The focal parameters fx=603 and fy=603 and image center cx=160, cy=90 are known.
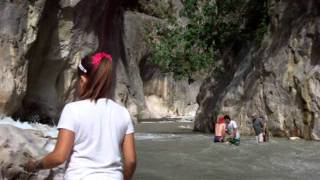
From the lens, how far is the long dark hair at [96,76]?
309cm

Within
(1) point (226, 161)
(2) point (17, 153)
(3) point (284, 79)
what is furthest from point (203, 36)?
(2) point (17, 153)

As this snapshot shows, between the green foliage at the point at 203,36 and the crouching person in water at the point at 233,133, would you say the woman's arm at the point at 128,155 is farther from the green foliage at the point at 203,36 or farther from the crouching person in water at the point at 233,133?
the green foliage at the point at 203,36

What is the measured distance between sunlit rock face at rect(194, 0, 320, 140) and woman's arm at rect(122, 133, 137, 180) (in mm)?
17590

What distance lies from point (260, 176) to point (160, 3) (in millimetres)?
42823

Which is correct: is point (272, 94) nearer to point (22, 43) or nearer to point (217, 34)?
point (217, 34)

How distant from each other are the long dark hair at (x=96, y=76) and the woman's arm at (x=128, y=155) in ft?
0.84

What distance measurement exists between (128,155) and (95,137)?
205 millimetres

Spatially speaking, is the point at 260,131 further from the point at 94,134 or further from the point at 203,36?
the point at 94,134

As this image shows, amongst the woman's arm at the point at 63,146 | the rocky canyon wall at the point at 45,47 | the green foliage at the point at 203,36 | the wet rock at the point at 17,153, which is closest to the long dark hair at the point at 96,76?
the woman's arm at the point at 63,146

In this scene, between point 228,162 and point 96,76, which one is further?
point 228,162

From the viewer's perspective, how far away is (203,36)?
28.4 metres

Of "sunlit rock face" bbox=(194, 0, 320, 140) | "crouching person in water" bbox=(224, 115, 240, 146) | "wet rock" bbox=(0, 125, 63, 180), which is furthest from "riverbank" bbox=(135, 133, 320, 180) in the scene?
"sunlit rock face" bbox=(194, 0, 320, 140)

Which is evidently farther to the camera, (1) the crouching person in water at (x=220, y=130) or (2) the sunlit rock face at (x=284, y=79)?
(2) the sunlit rock face at (x=284, y=79)

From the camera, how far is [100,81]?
3.09m
